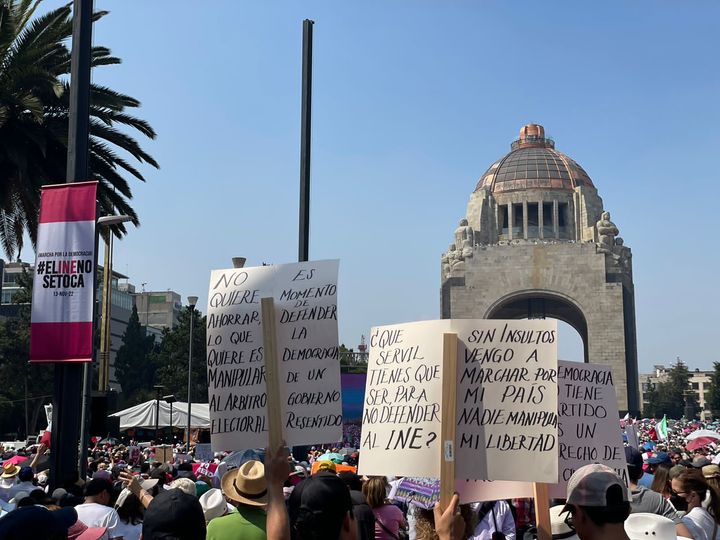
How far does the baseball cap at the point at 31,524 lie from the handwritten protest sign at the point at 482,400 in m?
1.72

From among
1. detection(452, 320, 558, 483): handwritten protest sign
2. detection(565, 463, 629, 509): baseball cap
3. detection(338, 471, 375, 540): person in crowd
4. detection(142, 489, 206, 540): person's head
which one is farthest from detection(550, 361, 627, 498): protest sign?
detection(142, 489, 206, 540): person's head

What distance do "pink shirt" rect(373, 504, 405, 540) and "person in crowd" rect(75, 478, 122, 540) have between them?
195 cm

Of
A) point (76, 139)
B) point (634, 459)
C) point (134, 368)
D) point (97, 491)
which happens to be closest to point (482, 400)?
point (634, 459)

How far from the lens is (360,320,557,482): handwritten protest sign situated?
480cm

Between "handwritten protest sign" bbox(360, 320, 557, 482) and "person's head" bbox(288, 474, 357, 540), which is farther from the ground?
"handwritten protest sign" bbox(360, 320, 557, 482)

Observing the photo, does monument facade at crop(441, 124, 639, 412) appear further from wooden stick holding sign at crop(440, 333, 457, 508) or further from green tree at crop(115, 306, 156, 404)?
wooden stick holding sign at crop(440, 333, 457, 508)

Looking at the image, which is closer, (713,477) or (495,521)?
(495,521)

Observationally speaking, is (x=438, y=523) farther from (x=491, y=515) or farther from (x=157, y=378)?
(x=157, y=378)

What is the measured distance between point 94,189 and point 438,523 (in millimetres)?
7436

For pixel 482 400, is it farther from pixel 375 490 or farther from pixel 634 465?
pixel 634 465

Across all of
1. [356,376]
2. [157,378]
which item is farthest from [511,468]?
[157,378]

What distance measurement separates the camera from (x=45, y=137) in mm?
18594

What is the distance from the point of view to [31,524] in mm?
3504

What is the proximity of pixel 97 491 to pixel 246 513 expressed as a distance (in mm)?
2405
